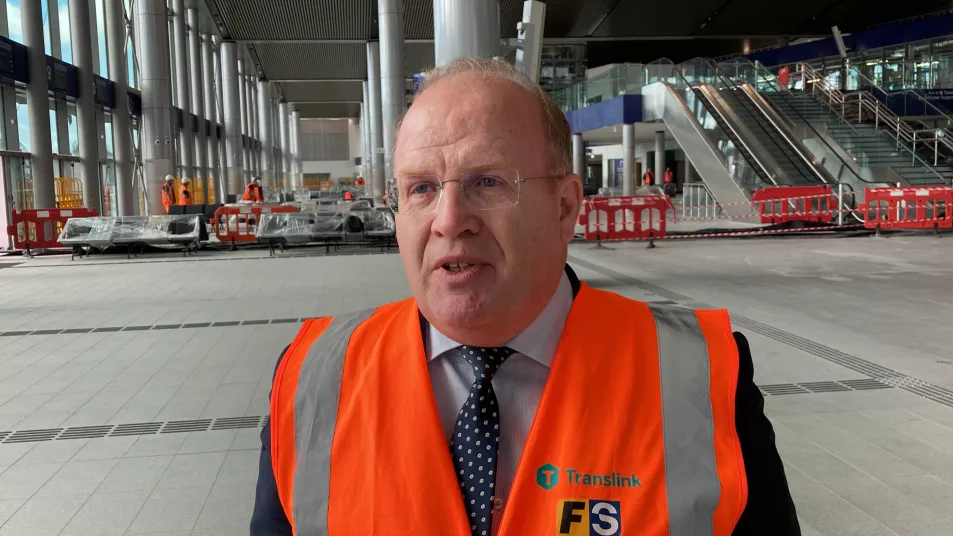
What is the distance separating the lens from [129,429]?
446cm

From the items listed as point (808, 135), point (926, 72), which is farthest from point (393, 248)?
point (926, 72)

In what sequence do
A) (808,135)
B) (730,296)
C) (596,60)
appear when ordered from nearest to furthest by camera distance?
(730,296) < (808,135) < (596,60)

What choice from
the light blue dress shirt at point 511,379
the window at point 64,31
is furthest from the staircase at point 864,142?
the light blue dress shirt at point 511,379

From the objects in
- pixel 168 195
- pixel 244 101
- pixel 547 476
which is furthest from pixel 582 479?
pixel 244 101

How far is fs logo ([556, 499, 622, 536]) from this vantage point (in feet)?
3.93

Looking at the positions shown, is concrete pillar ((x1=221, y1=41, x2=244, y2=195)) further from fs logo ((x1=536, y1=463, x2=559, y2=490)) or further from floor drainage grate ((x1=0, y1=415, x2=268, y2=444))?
fs logo ((x1=536, y1=463, x2=559, y2=490))

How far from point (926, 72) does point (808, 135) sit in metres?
12.0

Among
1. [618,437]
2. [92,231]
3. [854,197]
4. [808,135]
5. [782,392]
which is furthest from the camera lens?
[808,135]

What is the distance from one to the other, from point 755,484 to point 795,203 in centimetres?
1841

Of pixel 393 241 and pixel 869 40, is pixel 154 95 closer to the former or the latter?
pixel 393 241

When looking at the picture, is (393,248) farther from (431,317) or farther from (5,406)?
(431,317)

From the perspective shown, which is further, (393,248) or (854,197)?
(854,197)

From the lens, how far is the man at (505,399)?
3.99 ft

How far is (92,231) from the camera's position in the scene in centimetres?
1496
